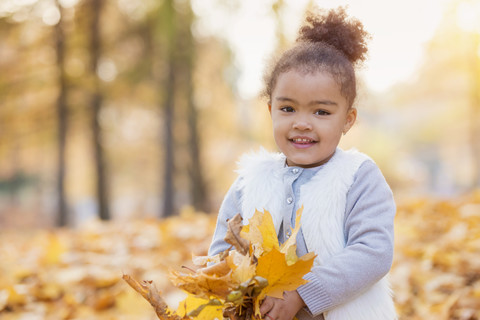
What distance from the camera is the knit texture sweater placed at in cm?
139

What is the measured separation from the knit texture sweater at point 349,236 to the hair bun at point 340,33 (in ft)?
1.34

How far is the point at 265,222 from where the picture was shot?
4.14ft

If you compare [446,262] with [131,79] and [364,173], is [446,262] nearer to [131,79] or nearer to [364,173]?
[364,173]

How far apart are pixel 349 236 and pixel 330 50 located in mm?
655

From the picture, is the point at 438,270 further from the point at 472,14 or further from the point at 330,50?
the point at 472,14

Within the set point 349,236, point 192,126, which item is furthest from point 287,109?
point 192,126

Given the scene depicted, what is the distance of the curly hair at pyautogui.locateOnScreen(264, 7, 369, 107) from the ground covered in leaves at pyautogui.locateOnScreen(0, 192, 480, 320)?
1.58m

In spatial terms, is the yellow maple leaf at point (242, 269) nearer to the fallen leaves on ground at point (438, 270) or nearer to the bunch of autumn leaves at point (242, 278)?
the bunch of autumn leaves at point (242, 278)

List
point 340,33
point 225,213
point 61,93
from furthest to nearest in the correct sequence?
point 61,93 < point 225,213 < point 340,33

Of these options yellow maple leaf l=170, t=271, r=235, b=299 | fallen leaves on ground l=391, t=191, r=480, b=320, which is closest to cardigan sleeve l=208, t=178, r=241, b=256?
yellow maple leaf l=170, t=271, r=235, b=299

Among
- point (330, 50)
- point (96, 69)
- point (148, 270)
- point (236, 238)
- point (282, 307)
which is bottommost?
point (148, 270)

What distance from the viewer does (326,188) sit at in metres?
1.57

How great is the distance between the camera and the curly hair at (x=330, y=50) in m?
1.56

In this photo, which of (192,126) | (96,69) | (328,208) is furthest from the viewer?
(192,126)
